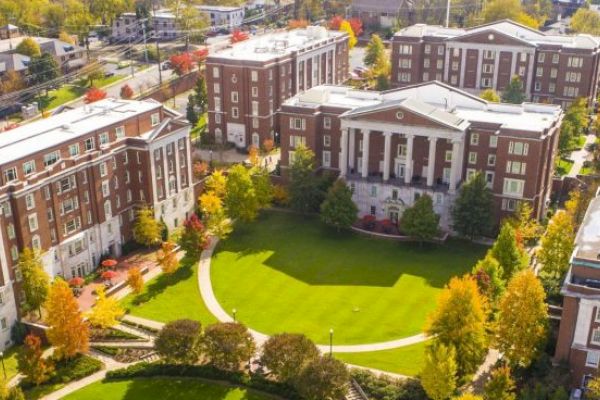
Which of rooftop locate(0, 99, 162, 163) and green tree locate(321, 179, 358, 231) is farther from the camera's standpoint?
green tree locate(321, 179, 358, 231)

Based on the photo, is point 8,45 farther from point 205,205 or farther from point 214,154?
point 205,205

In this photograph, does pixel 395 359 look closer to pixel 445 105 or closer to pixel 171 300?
pixel 171 300

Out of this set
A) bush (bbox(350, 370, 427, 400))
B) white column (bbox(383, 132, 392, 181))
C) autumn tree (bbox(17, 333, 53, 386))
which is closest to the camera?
bush (bbox(350, 370, 427, 400))

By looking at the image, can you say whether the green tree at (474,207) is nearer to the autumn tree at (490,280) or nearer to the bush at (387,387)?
the autumn tree at (490,280)

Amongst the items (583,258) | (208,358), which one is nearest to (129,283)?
(208,358)

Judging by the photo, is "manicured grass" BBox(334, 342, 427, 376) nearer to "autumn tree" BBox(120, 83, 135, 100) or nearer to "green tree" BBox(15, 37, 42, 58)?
"autumn tree" BBox(120, 83, 135, 100)

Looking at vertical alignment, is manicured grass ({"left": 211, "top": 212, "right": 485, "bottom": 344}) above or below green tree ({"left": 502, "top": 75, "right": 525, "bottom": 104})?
below

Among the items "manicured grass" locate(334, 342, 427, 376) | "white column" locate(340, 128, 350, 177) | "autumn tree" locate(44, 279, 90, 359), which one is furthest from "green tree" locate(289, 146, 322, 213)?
"autumn tree" locate(44, 279, 90, 359)

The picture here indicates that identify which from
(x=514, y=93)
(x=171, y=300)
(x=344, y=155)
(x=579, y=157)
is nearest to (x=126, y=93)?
(x=344, y=155)
